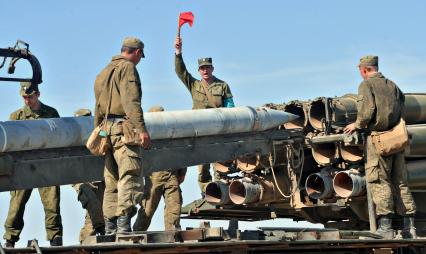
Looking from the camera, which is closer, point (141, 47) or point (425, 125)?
point (141, 47)

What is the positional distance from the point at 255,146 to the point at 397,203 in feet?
6.24

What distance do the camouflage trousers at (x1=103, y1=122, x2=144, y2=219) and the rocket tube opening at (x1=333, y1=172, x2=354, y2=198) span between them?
10.7ft

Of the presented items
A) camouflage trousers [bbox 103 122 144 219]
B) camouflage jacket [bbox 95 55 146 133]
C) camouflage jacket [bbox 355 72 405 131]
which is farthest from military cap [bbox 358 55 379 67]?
camouflage trousers [bbox 103 122 144 219]

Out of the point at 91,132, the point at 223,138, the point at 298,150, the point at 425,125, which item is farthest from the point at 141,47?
the point at 425,125

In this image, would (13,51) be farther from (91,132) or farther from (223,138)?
(223,138)

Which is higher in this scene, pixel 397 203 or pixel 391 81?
pixel 391 81

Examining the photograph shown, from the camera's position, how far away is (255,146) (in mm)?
11719

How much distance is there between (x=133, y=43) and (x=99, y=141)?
37.7 inches

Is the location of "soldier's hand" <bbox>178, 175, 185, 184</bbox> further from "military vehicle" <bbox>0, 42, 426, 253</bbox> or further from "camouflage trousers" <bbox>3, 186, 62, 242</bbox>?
"camouflage trousers" <bbox>3, 186, 62, 242</bbox>

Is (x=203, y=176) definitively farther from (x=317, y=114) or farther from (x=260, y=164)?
(x=317, y=114)

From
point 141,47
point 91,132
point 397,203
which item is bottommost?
point 397,203

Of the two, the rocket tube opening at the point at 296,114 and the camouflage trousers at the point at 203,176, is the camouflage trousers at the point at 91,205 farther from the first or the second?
the rocket tube opening at the point at 296,114

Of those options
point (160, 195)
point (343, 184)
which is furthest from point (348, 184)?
point (160, 195)

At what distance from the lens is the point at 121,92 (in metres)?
8.93
